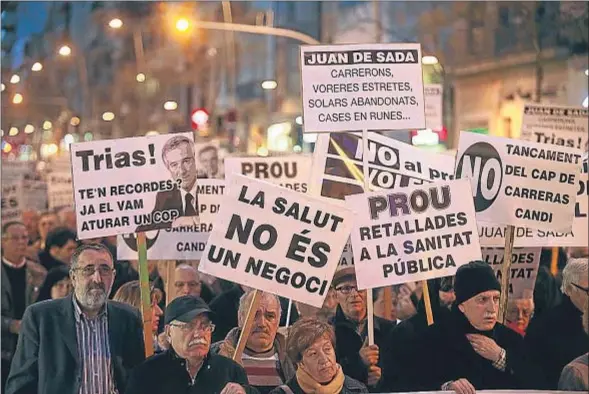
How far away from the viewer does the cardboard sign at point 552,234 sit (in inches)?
262

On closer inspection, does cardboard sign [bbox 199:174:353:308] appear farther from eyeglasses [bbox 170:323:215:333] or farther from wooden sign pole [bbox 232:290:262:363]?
eyeglasses [bbox 170:323:215:333]

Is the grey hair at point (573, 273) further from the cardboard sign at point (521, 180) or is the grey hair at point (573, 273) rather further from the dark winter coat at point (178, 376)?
the dark winter coat at point (178, 376)

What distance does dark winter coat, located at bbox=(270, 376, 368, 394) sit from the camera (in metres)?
5.46

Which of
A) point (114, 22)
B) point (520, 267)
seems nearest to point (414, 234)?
point (520, 267)

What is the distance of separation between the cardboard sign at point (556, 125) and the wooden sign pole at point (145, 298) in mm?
3126

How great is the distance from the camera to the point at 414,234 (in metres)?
5.92

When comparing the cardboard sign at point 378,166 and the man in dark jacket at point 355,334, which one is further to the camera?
the cardboard sign at point 378,166

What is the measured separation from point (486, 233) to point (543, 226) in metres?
0.34

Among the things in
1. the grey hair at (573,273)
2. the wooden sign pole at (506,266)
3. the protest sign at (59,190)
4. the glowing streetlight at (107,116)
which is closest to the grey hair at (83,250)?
the wooden sign pole at (506,266)

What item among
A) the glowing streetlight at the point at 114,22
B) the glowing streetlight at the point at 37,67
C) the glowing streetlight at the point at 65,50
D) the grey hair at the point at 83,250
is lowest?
the grey hair at the point at 83,250

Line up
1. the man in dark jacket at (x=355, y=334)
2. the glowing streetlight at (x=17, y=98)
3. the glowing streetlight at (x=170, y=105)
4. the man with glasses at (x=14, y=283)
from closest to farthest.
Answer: the man in dark jacket at (x=355, y=334), the man with glasses at (x=14, y=283), the glowing streetlight at (x=17, y=98), the glowing streetlight at (x=170, y=105)

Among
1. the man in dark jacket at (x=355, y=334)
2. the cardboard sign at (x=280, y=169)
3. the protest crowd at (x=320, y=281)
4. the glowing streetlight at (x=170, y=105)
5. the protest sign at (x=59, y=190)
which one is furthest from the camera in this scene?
the glowing streetlight at (x=170, y=105)

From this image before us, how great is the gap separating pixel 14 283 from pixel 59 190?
17.3 ft

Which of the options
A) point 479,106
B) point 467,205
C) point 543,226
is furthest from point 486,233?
point 479,106
